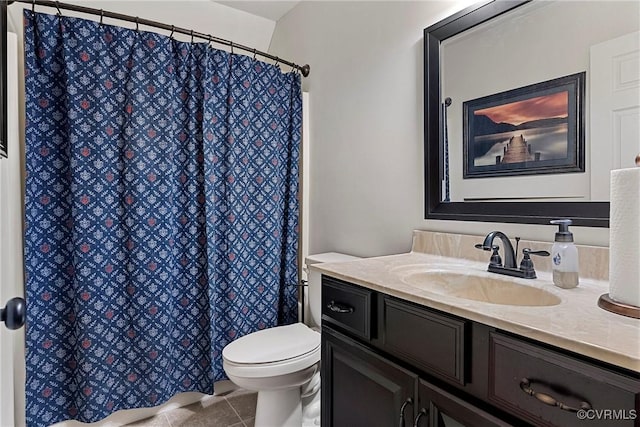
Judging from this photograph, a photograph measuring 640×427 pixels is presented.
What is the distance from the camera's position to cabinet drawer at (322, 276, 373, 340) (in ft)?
3.60

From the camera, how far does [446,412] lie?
2.80ft

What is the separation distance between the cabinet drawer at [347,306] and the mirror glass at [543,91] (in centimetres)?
64

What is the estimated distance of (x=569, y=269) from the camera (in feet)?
3.25

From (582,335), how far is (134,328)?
73.5 inches

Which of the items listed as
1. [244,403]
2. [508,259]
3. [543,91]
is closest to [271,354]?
[244,403]

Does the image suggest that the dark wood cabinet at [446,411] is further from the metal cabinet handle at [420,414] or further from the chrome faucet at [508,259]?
the chrome faucet at [508,259]

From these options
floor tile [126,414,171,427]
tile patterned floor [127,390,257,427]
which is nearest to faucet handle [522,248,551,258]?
tile patterned floor [127,390,257,427]

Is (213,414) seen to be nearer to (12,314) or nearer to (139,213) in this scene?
(139,213)

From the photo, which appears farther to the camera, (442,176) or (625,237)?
(442,176)

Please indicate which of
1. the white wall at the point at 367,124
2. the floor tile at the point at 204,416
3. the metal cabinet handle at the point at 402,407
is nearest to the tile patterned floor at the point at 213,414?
the floor tile at the point at 204,416

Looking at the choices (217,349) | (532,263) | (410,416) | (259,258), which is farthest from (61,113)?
(532,263)

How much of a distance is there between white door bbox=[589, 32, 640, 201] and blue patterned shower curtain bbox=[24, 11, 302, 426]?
1.61 metres

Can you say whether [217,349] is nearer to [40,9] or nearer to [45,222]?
[45,222]

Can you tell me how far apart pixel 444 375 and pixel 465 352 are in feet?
0.31
